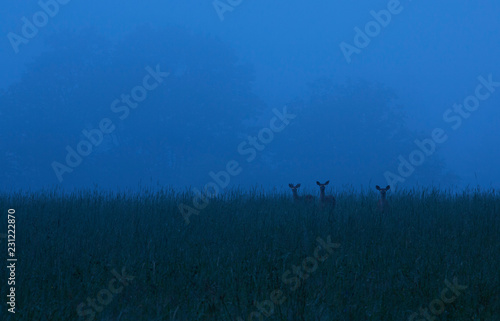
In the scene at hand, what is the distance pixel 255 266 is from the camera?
258 inches

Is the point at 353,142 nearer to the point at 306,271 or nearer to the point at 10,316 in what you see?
the point at 306,271

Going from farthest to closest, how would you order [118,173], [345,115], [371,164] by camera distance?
[345,115] → [371,164] → [118,173]

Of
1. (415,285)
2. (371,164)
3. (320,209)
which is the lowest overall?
(415,285)

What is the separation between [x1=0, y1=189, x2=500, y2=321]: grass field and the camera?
5332mm

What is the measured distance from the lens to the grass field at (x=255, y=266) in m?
5.33

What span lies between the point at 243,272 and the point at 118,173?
24663 millimetres

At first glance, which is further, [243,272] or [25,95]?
[25,95]

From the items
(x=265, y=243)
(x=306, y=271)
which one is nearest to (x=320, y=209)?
(x=265, y=243)

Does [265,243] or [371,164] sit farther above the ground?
[371,164]

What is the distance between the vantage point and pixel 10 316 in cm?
496

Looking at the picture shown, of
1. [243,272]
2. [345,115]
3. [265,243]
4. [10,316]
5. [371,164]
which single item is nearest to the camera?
[10,316]

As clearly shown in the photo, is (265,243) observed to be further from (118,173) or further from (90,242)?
(118,173)

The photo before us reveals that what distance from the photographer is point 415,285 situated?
234 inches

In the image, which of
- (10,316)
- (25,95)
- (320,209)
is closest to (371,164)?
(320,209)
